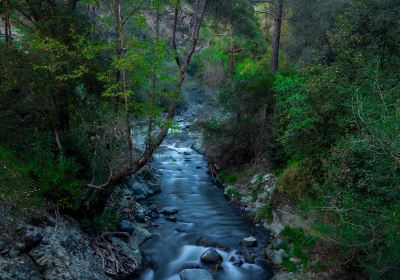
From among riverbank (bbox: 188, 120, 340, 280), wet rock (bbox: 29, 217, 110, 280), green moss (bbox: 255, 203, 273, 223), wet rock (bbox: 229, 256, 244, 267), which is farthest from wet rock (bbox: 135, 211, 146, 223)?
green moss (bbox: 255, 203, 273, 223)

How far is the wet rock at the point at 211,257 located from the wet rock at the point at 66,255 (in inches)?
129

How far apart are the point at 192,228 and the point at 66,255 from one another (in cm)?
606

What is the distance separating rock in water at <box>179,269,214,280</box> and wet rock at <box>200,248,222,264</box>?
90cm

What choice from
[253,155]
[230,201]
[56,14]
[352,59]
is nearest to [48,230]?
[56,14]

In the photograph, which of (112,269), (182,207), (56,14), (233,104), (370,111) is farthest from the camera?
(233,104)

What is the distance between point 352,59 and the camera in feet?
40.0

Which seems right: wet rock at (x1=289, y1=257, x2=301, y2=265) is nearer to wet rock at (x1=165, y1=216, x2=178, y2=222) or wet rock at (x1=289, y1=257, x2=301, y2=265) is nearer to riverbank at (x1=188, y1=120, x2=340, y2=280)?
riverbank at (x1=188, y1=120, x2=340, y2=280)

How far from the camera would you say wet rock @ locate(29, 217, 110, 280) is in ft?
26.7

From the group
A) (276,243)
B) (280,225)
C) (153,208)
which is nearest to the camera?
(276,243)

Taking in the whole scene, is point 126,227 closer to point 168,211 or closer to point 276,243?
point 168,211

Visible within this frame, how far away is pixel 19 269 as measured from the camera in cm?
754

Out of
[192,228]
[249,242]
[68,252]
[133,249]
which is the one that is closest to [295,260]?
[249,242]

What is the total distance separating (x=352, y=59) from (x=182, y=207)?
9368mm

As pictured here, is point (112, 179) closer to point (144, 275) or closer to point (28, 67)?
point (144, 275)
